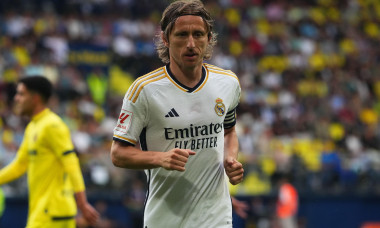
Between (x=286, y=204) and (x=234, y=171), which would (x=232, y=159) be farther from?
(x=286, y=204)

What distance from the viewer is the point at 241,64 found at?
20.3 m

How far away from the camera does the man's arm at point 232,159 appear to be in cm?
430

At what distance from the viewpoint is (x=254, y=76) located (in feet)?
65.5

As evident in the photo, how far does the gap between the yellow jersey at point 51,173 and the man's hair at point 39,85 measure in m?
0.27

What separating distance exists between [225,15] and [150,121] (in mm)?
18402

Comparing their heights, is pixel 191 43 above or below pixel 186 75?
above

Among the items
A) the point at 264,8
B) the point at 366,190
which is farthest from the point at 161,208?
the point at 264,8

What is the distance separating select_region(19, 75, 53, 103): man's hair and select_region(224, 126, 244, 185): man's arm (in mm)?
2482

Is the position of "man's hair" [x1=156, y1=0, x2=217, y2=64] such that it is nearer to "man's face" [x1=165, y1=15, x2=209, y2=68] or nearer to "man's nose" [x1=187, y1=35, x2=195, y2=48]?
"man's face" [x1=165, y1=15, x2=209, y2=68]

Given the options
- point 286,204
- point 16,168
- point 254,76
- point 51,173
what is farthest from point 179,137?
point 254,76

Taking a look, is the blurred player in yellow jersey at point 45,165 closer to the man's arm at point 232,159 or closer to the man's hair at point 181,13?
the man's arm at point 232,159

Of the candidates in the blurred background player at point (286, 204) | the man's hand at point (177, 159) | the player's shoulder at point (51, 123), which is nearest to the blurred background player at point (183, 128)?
the man's hand at point (177, 159)

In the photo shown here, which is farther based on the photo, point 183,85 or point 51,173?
point 51,173

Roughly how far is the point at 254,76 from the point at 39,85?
13716 millimetres
